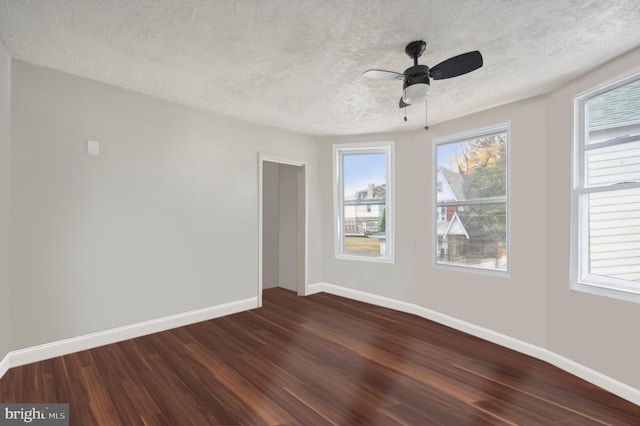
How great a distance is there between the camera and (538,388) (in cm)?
236

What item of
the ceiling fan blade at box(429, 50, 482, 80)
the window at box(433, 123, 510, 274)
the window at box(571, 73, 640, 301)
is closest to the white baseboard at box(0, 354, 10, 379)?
the ceiling fan blade at box(429, 50, 482, 80)

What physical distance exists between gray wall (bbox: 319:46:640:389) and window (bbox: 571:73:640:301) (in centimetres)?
8

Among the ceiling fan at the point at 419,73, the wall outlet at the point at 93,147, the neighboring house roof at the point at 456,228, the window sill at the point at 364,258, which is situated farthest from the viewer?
the window sill at the point at 364,258

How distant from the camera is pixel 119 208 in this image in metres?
3.11

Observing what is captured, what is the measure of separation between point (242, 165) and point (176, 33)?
2.14 m

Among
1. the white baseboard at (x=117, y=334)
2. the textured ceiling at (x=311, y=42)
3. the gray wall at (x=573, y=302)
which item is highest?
the textured ceiling at (x=311, y=42)

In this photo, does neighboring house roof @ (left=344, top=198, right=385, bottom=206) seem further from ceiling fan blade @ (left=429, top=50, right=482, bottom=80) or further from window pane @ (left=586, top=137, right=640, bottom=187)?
ceiling fan blade @ (left=429, top=50, right=482, bottom=80)

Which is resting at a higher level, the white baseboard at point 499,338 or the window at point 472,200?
the window at point 472,200

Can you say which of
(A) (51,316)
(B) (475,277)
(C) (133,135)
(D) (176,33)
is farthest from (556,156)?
(A) (51,316)

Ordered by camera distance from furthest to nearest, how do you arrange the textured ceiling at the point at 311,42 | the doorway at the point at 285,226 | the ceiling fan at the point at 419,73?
the doorway at the point at 285,226
the ceiling fan at the point at 419,73
the textured ceiling at the point at 311,42

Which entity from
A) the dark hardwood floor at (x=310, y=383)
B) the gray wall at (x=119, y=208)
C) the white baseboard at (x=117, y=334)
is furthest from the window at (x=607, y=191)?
the white baseboard at (x=117, y=334)

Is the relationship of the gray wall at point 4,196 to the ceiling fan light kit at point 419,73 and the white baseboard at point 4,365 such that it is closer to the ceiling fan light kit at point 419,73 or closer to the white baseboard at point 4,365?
the white baseboard at point 4,365

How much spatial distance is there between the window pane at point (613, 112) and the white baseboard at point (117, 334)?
4.14m

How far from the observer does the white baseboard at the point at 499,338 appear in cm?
230
